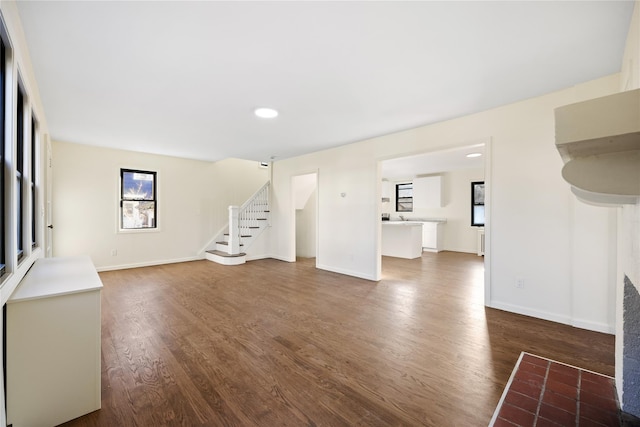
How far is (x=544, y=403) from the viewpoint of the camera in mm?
1715

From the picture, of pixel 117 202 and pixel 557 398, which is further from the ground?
pixel 117 202

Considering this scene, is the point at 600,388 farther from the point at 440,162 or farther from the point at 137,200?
the point at 137,200

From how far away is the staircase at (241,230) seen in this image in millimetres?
6410

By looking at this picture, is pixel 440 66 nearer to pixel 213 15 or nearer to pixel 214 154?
pixel 213 15

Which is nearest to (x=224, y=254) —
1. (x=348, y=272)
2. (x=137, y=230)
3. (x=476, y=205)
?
(x=137, y=230)

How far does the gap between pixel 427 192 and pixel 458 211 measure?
3.46ft

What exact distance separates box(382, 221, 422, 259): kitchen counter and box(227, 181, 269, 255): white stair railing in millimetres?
3161

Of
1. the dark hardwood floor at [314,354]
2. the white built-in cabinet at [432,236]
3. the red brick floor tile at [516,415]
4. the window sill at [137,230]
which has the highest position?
the window sill at [137,230]

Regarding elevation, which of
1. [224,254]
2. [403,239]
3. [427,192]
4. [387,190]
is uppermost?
[387,190]

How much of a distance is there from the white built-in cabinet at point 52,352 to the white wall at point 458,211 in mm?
8431

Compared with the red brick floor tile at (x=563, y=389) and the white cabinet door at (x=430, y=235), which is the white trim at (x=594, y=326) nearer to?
the red brick floor tile at (x=563, y=389)


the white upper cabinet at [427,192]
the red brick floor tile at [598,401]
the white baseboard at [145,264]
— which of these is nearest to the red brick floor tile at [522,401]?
the red brick floor tile at [598,401]

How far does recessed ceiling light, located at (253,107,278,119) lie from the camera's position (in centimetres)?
340

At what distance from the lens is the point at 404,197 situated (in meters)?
9.53
